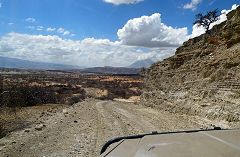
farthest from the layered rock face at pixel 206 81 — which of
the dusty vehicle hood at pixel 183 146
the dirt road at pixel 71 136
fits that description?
the dusty vehicle hood at pixel 183 146

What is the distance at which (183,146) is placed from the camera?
276cm

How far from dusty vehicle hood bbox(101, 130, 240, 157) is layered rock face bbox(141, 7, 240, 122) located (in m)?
13.4

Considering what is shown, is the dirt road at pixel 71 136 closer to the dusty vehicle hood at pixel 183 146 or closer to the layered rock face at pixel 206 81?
the layered rock face at pixel 206 81

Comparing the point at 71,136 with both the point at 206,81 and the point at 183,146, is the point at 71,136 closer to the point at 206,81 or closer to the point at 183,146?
the point at 206,81

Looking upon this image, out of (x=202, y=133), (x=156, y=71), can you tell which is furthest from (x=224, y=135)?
(x=156, y=71)

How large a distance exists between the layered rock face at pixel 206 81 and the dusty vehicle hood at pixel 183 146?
43.9 feet

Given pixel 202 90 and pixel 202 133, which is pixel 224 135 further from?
pixel 202 90

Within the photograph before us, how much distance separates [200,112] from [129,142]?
17755 millimetres

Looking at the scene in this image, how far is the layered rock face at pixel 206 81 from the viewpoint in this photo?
17938 millimetres

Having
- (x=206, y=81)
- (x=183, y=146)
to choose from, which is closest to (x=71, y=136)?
(x=206, y=81)

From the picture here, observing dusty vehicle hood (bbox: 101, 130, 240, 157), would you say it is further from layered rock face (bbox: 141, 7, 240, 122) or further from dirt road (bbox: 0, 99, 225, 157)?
layered rock face (bbox: 141, 7, 240, 122)

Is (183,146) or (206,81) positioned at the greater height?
(183,146)

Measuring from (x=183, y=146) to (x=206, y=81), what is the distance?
1961 cm

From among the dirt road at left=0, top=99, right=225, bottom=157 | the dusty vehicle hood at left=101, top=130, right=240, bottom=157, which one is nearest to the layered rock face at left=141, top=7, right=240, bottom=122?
the dirt road at left=0, top=99, right=225, bottom=157
